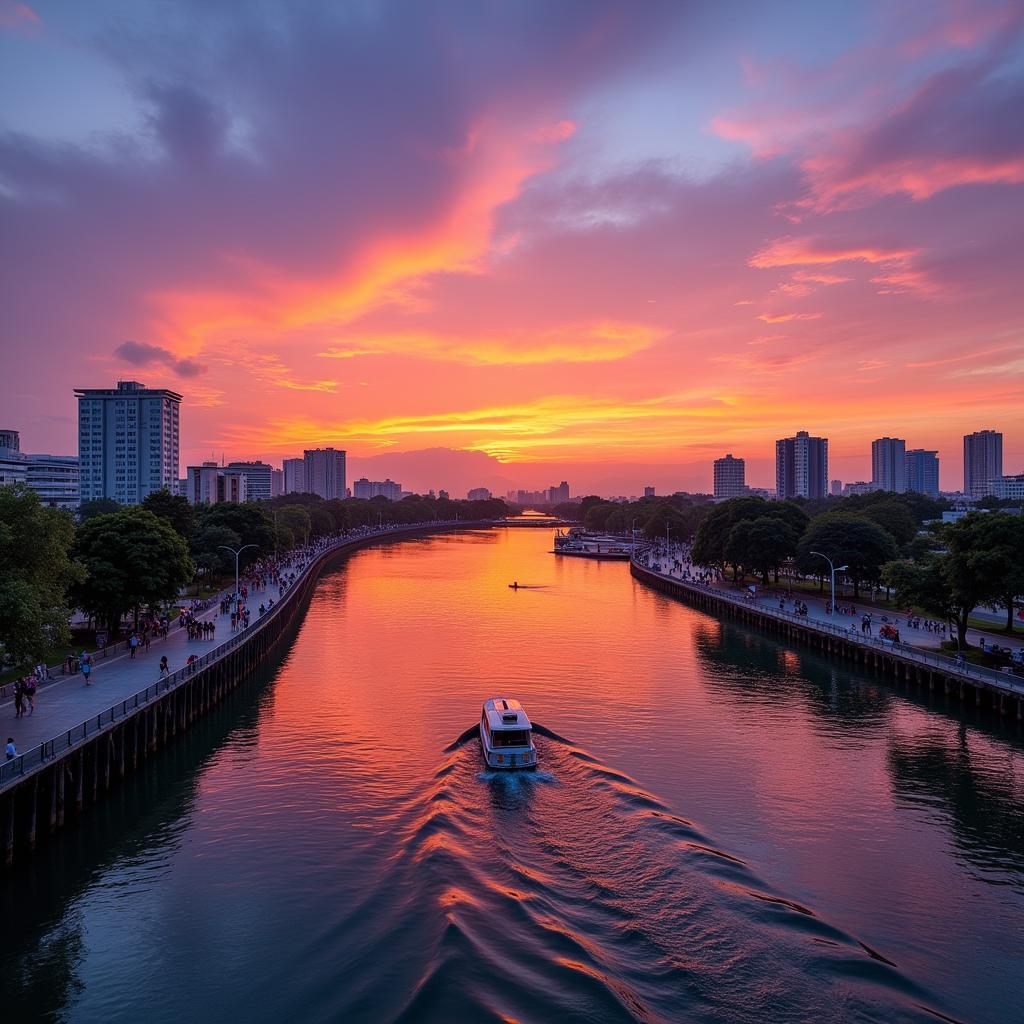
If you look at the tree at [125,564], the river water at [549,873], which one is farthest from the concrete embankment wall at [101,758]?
the tree at [125,564]

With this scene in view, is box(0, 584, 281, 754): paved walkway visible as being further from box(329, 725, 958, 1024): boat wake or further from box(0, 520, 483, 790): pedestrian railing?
box(329, 725, 958, 1024): boat wake

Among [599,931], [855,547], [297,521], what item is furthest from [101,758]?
[297,521]

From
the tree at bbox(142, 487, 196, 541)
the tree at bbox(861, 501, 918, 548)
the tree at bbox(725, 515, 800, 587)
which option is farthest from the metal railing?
the tree at bbox(142, 487, 196, 541)

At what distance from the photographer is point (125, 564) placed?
5672 centimetres

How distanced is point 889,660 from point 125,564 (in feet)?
197

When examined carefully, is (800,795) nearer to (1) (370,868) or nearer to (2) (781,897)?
(2) (781,897)

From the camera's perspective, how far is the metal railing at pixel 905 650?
50438 mm

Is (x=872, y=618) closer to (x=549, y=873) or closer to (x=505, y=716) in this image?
(x=505, y=716)

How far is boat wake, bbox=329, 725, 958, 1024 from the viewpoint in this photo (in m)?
19.9

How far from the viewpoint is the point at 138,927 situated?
24984mm

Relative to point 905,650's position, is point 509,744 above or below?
below

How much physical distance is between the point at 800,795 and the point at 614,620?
191 feet

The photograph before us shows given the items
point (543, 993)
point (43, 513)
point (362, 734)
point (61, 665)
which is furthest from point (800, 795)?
point (61, 665)

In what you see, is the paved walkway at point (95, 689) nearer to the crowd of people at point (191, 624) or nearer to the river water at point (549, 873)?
the crowd of people at point (191, 624)
